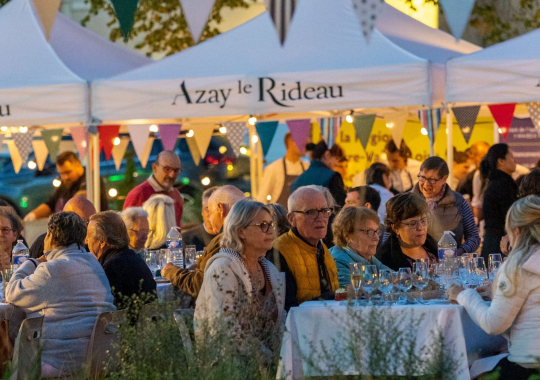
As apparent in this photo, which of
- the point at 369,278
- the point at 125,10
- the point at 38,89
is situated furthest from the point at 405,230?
the point at 38,89

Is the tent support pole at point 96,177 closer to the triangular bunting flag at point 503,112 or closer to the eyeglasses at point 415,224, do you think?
the triangular bunting flag at point 503,112

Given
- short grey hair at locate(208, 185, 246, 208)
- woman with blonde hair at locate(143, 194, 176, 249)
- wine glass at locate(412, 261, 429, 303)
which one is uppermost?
short grey hair at locate(208, 185, 246, 208)

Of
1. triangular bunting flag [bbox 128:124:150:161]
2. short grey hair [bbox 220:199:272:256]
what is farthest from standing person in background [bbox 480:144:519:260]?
triangular bunting flag [bbox 128:124:150:161]

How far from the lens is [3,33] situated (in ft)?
30.5

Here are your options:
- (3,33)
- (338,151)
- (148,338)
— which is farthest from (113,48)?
(148,338)

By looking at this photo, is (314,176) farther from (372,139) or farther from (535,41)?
(372,139)

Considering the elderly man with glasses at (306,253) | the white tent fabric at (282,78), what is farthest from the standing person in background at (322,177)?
the elderly man with glasses at (306,253)

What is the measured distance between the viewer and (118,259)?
551cm

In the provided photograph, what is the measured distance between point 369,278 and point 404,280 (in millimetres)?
199

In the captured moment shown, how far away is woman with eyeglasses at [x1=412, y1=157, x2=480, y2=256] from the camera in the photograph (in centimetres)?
726

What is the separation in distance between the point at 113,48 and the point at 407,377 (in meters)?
7.96

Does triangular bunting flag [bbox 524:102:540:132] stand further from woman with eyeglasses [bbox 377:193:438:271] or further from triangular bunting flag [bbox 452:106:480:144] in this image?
woman with eyeglasses [bbox 377:193:438:271]

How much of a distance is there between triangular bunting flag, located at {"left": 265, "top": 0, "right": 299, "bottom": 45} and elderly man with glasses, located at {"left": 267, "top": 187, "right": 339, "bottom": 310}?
1296 mm

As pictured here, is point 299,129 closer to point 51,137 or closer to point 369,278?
point 51,137
